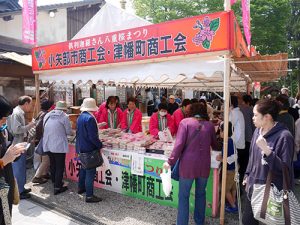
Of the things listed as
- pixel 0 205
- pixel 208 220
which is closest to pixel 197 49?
pixel 208 220

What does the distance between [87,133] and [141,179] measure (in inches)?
49.0

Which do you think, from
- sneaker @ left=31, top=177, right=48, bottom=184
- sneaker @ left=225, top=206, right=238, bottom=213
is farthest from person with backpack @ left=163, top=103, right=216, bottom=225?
→ sneaker @ left=31, top=177, right=48, bottom=184

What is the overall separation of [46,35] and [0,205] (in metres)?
12.0

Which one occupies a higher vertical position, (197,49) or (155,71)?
(197,49)

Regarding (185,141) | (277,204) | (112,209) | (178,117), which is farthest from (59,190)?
(277,204)

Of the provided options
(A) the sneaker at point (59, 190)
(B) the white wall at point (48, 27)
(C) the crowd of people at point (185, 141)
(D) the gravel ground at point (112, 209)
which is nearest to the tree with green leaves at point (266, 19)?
(B) the white wall at point (48, 27)

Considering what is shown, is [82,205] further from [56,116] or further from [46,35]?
[46,35]

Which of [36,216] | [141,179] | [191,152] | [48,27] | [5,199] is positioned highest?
[48,27]

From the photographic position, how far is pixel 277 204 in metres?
2.26

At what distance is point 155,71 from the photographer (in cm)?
411

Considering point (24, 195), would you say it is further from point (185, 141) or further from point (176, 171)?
point (185, 141)

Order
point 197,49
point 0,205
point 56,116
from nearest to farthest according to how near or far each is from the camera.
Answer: point 0,205 → point 197,49 → point 56,116

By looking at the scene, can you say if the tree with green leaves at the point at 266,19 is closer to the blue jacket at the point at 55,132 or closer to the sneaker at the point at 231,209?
the sneaker at the point at 231,209

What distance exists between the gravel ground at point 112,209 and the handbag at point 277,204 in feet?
5.03
